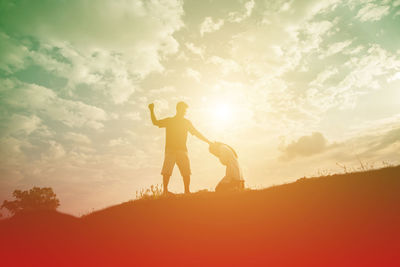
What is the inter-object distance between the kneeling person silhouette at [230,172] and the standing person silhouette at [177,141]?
851 mm

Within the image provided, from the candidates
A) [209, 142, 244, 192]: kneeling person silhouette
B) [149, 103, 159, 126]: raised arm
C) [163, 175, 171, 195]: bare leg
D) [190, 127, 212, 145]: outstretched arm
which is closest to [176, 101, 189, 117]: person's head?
[190, 127, 212, 145]: outstretched arm

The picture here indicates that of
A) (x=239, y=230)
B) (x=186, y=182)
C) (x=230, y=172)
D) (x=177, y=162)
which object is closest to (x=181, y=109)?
(x=177, y=162)

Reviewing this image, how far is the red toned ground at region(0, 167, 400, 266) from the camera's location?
167 inches

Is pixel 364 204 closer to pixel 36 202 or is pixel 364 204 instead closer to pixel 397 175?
pixel 397 175

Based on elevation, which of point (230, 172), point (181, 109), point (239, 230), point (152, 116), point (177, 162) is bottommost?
point (239, 230)

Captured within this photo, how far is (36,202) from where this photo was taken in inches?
1180

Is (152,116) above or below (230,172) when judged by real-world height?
A: above

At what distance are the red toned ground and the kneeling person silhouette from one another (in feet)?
2.40

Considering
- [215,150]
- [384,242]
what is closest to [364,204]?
[384,242]

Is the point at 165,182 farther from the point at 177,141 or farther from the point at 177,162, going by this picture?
the point at 177,141

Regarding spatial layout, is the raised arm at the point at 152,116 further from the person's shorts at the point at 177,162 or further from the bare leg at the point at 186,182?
the bare leg at the point at 186,182

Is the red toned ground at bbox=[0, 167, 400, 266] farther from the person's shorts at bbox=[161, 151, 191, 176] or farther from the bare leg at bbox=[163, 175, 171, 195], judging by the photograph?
the person's shorts at bbox=[161, 151, 191, 176]

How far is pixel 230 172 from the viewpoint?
8438mm

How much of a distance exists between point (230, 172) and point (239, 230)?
3.18 metres
